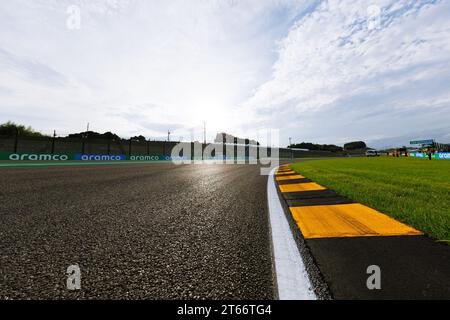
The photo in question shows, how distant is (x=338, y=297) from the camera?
1017 millimetres

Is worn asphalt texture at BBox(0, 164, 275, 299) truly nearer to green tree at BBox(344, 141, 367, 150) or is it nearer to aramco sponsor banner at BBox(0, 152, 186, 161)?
aramco sponsor banner at BBox(0, 152, 186, 161)

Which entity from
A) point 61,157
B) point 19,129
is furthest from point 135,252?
point 19,129

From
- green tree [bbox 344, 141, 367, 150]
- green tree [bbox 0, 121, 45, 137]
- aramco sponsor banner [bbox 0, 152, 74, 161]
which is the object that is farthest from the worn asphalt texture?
green tree [bbox 344, 141, 367, 150]

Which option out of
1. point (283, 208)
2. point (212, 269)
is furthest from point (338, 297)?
point (283, 208)

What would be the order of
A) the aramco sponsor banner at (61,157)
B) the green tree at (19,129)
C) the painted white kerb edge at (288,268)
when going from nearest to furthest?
the painted white kerb edge at (288,268) → the aramco sponsor banner at (61,157) → the green tree at (19,129)

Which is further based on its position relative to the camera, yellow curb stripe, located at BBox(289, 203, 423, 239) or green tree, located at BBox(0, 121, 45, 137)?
green tree, located at BBox(0, 121, 45, 137)

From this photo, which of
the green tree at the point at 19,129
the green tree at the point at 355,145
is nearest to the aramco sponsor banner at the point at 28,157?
the green tree at the point at 19,129

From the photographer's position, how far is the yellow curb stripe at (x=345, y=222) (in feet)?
6.36

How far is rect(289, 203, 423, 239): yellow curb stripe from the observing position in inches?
76.3

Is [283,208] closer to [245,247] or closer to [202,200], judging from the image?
[202,200]

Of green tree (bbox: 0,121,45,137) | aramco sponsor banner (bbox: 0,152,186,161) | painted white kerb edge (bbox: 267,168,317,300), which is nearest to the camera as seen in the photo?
painted white kerb edge (bbox: 267,168,317,300)

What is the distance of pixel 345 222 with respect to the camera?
2.31 metres

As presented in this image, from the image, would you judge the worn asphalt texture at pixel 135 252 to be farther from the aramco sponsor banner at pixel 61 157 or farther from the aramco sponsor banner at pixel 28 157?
the aramco sponsor banner at pixel 61 157

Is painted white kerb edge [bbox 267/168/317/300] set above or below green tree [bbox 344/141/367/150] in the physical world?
below
